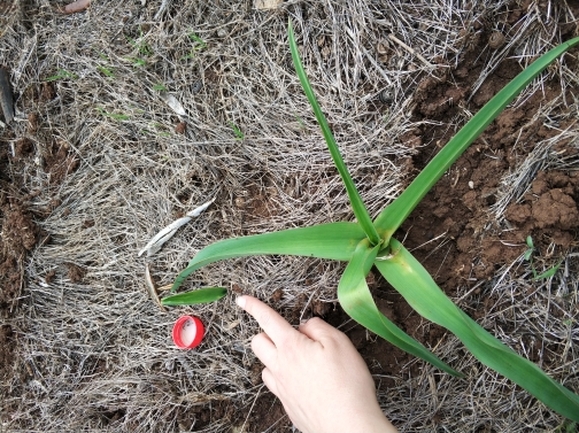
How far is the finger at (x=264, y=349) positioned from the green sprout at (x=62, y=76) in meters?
1.05

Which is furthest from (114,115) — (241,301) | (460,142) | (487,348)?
(487,348)

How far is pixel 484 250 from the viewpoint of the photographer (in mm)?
1252

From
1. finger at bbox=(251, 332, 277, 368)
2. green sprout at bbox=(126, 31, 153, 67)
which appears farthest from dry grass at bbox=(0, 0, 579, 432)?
finger at bbox=(251, 332, 277, 368)

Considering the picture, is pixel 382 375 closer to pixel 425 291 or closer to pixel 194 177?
pixel 425 291

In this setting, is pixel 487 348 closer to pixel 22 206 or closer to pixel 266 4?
pixel 266 4

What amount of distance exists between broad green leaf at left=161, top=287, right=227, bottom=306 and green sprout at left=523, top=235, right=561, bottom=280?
0.86 meters

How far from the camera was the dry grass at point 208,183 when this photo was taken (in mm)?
1284

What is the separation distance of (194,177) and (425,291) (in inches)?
32.1

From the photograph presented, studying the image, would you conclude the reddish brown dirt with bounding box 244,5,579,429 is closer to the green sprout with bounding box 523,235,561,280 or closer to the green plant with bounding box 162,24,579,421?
the green sprout with bounding box 523,235,561,280

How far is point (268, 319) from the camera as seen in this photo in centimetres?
131

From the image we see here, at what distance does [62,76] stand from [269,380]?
1193mm

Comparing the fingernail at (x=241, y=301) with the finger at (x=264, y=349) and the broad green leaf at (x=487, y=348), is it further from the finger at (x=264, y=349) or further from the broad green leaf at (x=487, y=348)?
the broad green leaf at (x=487, y=348)

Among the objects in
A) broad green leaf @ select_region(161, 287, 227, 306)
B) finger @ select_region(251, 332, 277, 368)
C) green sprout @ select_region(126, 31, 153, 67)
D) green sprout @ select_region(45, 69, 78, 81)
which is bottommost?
finger @ select_region(251, 332, 277, 368)

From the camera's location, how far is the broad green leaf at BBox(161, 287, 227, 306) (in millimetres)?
1332
